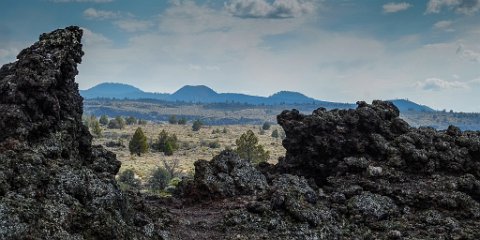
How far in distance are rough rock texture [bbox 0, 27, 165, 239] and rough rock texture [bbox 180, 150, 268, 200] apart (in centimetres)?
681

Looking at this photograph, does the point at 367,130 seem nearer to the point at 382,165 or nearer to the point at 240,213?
the point at 382,165

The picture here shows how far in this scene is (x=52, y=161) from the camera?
26.5m

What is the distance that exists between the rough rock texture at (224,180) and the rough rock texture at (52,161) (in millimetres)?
6812

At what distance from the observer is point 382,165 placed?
3944cm

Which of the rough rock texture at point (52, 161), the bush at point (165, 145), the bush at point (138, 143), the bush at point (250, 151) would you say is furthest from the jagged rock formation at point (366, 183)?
the bush at point (165, 145)

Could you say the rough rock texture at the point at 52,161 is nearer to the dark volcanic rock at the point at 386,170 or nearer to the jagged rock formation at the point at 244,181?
the jagged rock formation at the point at 244,181

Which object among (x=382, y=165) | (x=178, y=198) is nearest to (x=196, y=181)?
(x=178, y=198)

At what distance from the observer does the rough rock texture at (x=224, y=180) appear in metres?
37.4

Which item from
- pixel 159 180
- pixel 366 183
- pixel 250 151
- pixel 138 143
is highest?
pixel 366 183

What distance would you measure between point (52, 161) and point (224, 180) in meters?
15.0

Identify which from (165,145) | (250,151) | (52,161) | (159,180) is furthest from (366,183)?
(165,145)

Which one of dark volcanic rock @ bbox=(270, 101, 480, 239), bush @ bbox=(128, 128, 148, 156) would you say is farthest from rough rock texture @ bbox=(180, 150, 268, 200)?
bush @ bbox=(128, 128, 148, 156)

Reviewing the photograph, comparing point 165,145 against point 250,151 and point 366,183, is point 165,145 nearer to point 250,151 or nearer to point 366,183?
point 250,151

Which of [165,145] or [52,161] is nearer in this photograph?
[52,161]
